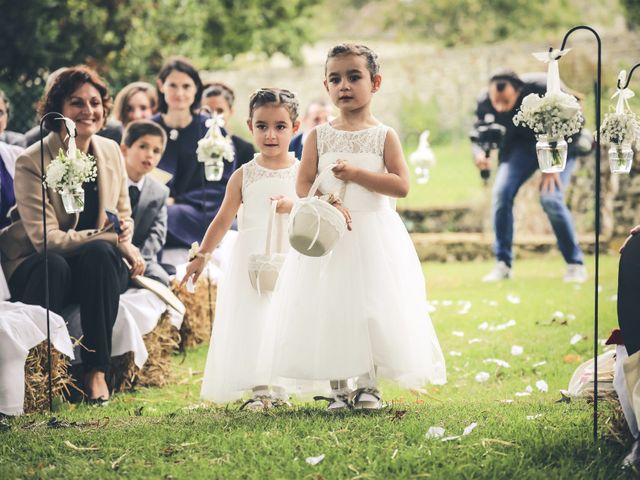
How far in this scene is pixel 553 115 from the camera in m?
4.46

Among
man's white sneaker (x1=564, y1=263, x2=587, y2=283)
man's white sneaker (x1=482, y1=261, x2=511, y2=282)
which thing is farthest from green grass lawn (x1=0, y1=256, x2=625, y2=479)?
man's white sneaker (x1=482, y1=261, x2=511, y2=282)

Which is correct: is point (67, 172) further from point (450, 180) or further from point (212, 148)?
point (450, 180)

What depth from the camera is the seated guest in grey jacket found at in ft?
24.6

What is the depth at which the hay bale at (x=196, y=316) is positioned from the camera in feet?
27.5

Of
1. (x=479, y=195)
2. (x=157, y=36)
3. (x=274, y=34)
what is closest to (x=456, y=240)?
(x=479, y=195)

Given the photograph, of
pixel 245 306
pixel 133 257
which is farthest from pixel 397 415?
pixel 133 257

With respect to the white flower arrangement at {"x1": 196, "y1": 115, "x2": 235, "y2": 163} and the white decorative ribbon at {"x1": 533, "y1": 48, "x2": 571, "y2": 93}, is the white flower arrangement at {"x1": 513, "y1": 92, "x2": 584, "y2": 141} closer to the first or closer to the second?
the white decorative ribbon at {"x1": 533, "y1": 48, "x2": 571, "y2": 93}

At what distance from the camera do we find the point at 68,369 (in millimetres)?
6414

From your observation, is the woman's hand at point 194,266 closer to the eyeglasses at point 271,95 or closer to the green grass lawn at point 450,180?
the eyeglasses at point 271,95

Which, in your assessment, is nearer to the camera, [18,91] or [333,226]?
[333,226]

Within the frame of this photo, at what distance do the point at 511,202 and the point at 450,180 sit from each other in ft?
20.4

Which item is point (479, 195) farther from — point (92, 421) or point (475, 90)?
point (92, 421)

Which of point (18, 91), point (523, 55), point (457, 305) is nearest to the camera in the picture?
point (457, 305)

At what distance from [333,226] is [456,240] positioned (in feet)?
33.8
